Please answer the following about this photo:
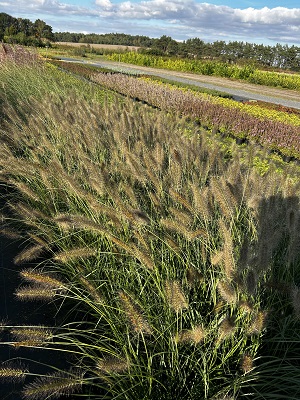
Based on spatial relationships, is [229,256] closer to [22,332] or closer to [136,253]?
[136,253]

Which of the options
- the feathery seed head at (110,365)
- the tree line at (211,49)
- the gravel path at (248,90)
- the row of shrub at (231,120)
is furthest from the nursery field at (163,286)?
the tree line at (211,49)

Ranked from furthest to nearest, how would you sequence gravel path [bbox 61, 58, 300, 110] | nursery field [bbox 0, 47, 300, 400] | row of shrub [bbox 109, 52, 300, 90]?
row of shrub [bbox 109, 52, 300, 90]
gravel path [bbox 61, 58, 300, 110]
nursery field [bbox 0, 47, 300, 400]

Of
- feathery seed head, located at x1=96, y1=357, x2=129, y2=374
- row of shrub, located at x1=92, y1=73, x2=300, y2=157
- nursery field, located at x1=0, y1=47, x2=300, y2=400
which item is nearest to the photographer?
feathery seed head, located at x1=96, y1=357, x2=129, y2=374

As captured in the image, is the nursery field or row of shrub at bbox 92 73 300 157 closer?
the nursery field

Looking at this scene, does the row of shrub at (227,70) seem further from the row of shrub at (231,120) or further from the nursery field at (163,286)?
the nursery field at (163,286)

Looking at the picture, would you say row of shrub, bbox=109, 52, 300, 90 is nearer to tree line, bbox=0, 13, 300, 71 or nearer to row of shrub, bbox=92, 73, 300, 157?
tree line, bbox=0, 13, 300, 71

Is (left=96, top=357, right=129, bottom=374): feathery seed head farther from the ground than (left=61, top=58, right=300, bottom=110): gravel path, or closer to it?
closer to it

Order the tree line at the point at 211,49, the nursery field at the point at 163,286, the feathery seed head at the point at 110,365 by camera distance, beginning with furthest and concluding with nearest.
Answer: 1. the tree line at the point at 211,49
2. the nursery field at the point at 163,286
3. the feathery seed head at the point at 110,365

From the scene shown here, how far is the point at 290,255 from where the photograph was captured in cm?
191

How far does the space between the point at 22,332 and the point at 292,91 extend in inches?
1237

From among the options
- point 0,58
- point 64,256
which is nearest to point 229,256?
point 64,256

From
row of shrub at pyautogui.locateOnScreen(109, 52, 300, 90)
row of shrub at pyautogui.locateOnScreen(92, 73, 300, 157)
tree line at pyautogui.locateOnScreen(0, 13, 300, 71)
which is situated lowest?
row of shrub at pyautogui.locateOnScreen(92, 73, 300, 157)

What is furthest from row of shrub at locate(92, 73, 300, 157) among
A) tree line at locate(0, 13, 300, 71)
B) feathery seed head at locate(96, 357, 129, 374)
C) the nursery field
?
tree line at locate(0, 13, 300, 71)

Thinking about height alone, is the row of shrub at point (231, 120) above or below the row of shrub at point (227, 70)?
below
